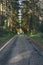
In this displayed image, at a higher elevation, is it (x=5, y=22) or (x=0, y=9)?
(x=0, y=9)

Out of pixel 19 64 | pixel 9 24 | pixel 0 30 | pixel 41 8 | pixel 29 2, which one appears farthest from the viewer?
pixel 9 24

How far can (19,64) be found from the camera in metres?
14.0

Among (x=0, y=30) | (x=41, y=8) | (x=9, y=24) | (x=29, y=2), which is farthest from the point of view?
(x=9, y=24)

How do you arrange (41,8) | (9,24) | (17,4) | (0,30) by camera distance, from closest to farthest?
(0,30) → (41,8) → (9,24) → (17,4)

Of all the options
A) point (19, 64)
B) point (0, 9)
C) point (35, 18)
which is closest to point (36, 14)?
point (35, 18)

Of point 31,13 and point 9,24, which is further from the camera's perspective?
point 9,24

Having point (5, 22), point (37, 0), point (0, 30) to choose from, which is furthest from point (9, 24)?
point (0, 30)

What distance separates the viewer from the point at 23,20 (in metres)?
115

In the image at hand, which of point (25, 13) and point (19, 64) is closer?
point (19, 64)

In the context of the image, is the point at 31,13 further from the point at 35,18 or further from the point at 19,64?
the point at 19,64

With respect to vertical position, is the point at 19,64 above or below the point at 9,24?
above

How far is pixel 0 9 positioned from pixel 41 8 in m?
14.3

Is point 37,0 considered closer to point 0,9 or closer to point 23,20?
point 0,9

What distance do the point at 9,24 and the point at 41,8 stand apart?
863 inches
